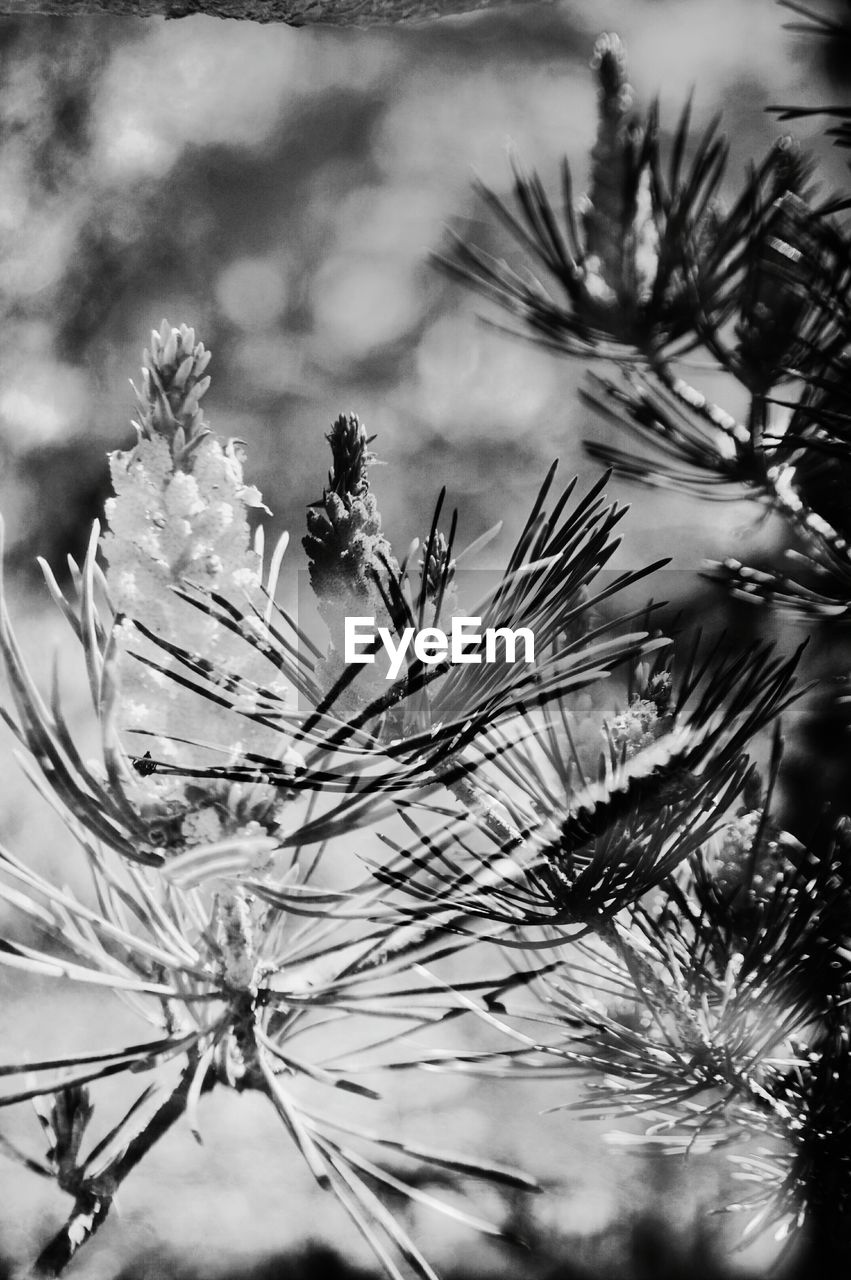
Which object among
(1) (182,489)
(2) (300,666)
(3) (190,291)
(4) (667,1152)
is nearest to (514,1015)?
(4) (667,1152)

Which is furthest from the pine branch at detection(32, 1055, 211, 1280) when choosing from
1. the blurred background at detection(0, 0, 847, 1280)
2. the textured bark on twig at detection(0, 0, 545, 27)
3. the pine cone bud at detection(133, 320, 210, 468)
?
the textured bark on twig at detection(0, 0, 545, 27)

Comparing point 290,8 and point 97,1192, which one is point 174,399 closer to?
point 290,8

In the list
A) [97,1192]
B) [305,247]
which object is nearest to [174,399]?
[305,247]

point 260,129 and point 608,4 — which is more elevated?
point 608,4

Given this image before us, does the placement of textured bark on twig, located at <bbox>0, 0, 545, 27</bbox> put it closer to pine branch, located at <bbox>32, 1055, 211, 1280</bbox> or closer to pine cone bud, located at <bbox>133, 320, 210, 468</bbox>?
pine cone bud, located at <bbox>133, 320, 210, 468</bbox>

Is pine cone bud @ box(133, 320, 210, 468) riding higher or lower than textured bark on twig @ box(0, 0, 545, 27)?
lower

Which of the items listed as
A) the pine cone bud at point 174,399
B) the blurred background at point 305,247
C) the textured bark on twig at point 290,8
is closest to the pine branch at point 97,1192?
the blurred background at point 305,247

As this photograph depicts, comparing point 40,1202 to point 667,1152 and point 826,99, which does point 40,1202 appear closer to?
point 667,1152
